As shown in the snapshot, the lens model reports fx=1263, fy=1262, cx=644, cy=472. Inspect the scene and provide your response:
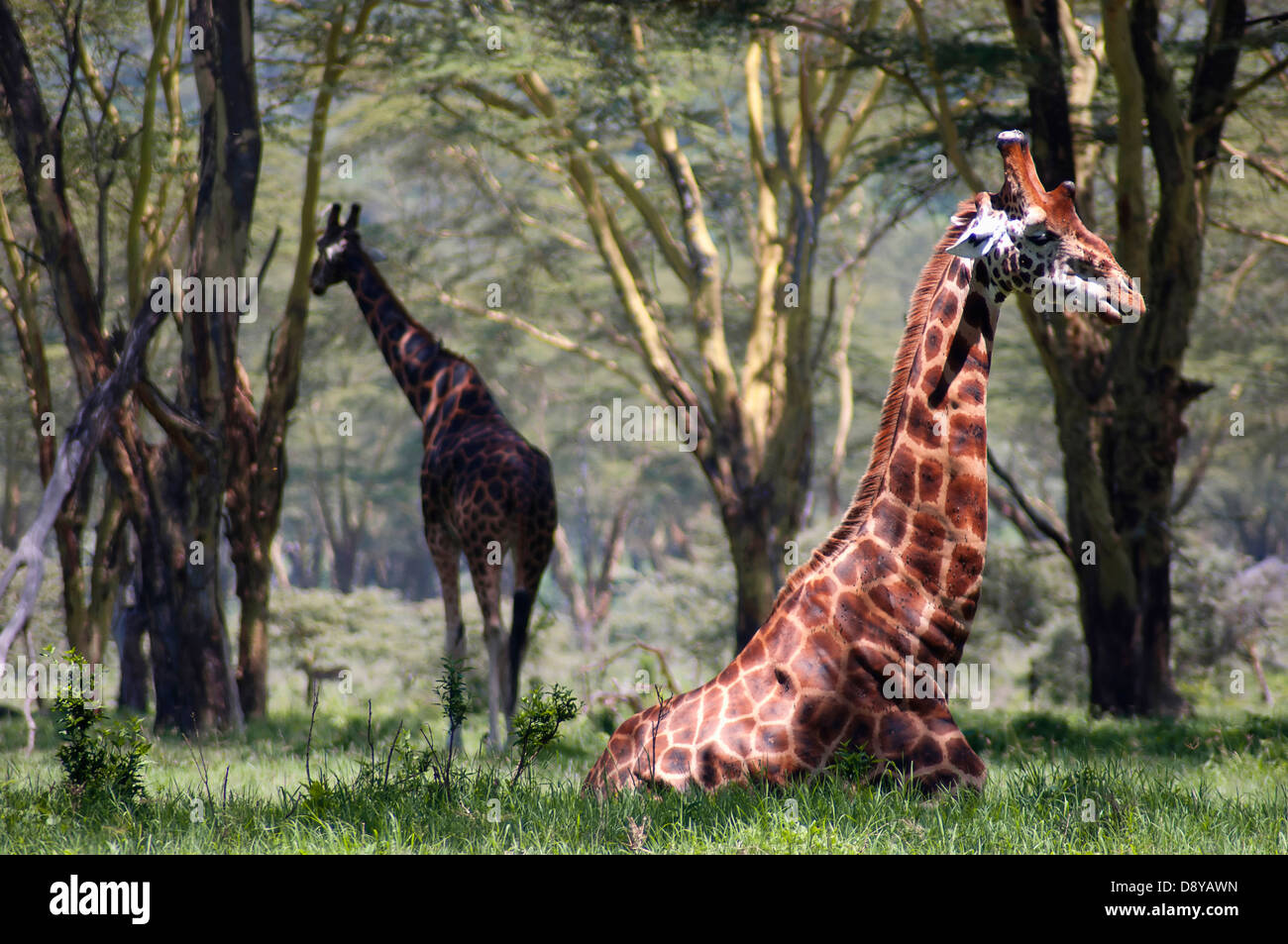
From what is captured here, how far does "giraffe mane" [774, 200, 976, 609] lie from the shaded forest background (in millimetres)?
4192

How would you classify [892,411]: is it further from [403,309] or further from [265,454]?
[265,454]

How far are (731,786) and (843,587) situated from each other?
2.78 ft

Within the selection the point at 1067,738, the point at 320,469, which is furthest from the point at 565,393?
the point at 1067,738

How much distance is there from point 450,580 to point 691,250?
538cm

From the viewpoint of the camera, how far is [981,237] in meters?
4.67

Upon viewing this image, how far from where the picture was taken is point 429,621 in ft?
71.6

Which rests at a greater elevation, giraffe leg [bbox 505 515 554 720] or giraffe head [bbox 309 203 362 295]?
giraffe head [bbox 309 203 362 295]

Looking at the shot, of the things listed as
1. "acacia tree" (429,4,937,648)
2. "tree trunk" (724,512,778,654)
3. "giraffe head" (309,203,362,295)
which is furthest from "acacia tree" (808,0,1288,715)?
"giraffe head" (309,203,362,295)

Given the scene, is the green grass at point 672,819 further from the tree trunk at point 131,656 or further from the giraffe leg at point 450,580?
the tree trunk at point 131,656

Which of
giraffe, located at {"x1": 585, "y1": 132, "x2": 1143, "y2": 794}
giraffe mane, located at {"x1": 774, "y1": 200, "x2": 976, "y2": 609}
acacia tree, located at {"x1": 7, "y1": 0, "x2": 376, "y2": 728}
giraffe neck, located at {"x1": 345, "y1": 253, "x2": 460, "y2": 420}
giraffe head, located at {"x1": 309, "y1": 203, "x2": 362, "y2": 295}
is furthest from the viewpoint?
giraffe head, located at {"x1": 309, "y1": 203, "x2": 362, "y2": 295}

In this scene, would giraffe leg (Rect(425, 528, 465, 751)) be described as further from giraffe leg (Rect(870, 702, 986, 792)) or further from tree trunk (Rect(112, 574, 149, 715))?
tree trunk (Rect(112, 574, 149, 715))

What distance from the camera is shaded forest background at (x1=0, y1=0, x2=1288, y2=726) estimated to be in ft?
32.3

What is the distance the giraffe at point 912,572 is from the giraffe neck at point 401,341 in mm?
5164

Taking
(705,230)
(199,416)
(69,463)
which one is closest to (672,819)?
(69,463)
